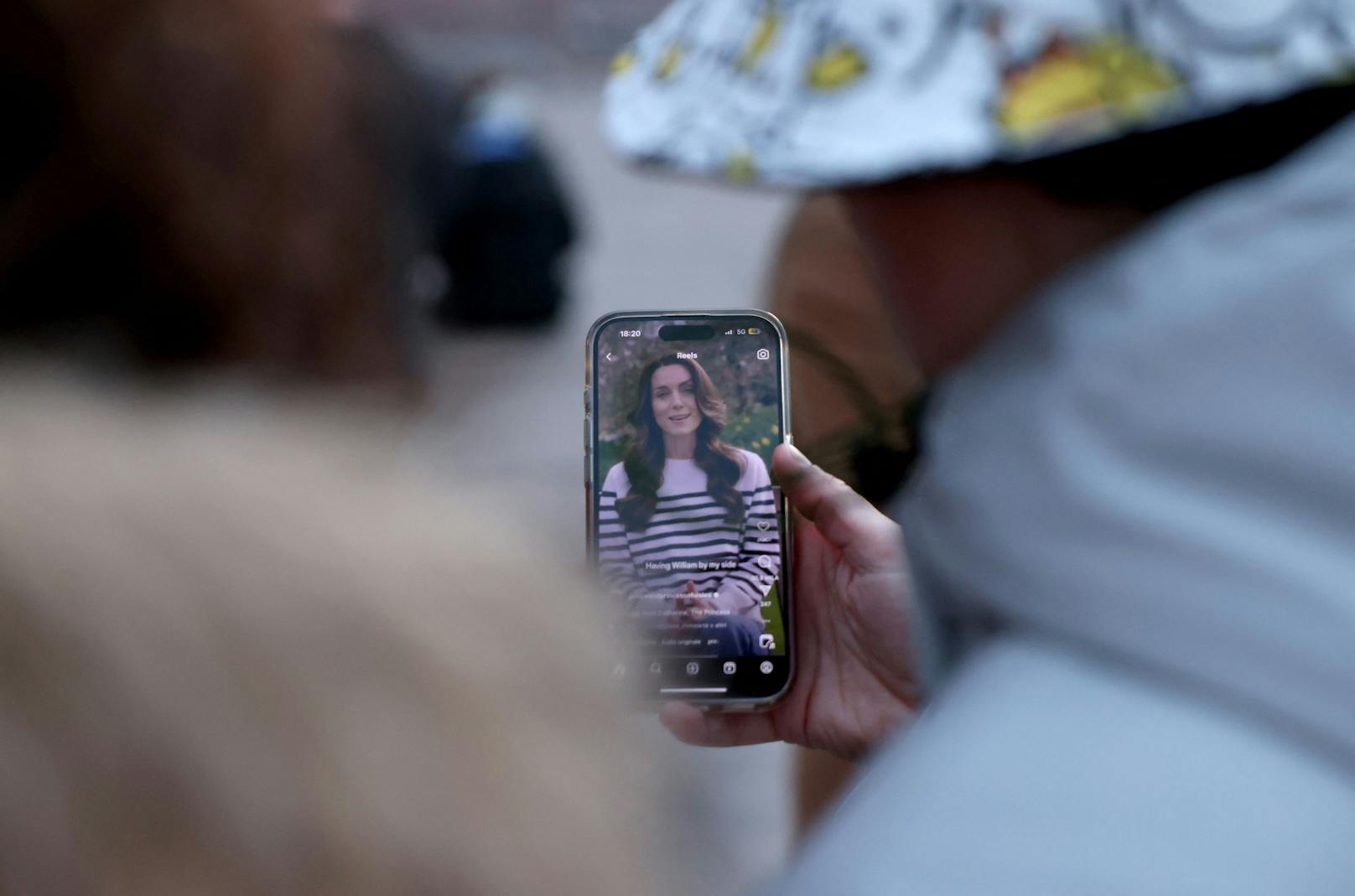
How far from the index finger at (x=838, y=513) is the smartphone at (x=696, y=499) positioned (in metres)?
0.01

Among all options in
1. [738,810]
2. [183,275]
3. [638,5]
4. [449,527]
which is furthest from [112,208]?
[638,5]

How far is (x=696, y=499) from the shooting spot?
0.67m

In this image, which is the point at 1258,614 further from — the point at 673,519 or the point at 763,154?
the point at 673,519

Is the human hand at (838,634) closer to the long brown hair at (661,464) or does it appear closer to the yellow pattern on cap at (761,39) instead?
→ the long brown hair at (661,464)

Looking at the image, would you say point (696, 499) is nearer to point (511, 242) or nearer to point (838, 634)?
point (838, 634)

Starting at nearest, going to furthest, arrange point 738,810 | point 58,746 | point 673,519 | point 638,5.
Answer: point 58,746 → point 673,519 → point 738,810 → point 638,5

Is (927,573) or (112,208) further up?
(112,208)

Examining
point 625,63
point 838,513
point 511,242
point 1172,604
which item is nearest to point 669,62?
point 625,63

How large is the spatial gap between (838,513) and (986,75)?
1.29 feet

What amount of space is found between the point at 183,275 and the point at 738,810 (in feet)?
4.23

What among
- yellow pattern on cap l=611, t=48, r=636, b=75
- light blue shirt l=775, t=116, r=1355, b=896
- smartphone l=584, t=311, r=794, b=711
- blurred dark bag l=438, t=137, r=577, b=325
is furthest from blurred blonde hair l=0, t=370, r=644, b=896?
blurred dark bag l=438, t=137, r=577, b=325

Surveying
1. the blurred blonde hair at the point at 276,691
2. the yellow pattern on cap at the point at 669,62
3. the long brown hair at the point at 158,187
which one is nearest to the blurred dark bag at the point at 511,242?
the long brown hair at the point at 158,187

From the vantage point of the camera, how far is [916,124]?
0.33 meters

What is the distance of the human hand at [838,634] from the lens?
0.69 meters
